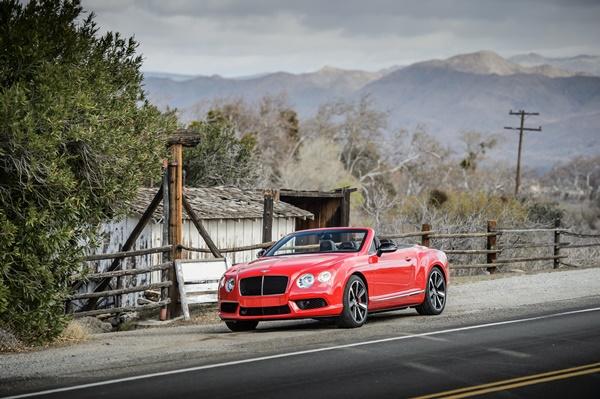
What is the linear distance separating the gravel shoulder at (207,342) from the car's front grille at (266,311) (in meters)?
0.30

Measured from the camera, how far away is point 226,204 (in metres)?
27.8

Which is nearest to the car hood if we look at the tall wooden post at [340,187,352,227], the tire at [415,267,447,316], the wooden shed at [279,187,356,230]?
the tire at [415,267,447,316]

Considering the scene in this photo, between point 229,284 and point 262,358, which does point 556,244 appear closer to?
point 229,284

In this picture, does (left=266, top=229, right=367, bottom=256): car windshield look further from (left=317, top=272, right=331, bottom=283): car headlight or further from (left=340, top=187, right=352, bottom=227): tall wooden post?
(left=340, top=187, right=352, bottom=227): tall wooden post

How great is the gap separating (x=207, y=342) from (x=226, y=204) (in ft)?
45.9

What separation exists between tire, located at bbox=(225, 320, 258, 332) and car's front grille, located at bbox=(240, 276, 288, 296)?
2.57 ft

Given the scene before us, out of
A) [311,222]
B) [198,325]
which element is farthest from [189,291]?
[311,222]

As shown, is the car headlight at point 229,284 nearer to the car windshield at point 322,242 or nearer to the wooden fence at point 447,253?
the car windshield at point 322,242

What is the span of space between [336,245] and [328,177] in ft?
160

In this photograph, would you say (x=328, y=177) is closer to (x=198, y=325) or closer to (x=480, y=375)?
(x=198, y=325)

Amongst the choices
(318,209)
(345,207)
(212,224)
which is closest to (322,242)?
(212,224)

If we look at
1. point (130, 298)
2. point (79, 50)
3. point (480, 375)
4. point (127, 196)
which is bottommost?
point (130, 298)

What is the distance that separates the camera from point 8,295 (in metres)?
13.8

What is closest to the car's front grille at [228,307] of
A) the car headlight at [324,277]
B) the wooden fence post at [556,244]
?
the car headlight at [324,277]
